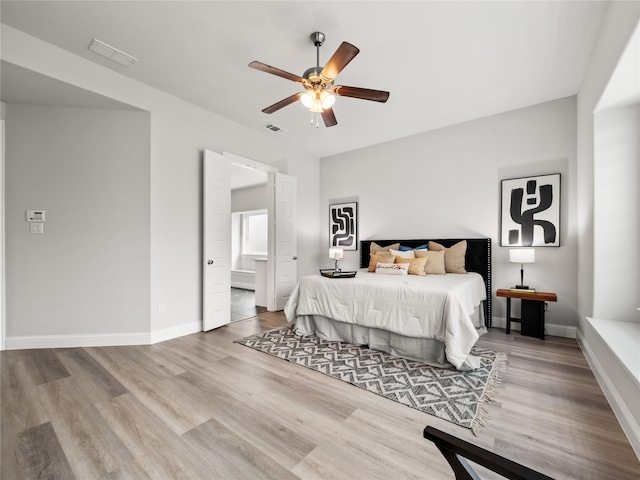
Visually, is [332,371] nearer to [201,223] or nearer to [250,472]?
[250,472]

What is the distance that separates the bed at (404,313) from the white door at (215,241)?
39.5 inches

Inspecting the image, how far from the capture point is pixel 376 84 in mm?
3180

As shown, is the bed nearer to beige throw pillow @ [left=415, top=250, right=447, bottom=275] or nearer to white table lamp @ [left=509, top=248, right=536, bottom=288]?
beige throw pillow @ [left=415, top=250, right=447, bottom=275]

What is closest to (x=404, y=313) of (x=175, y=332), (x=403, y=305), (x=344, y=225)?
(x=403, y=305)

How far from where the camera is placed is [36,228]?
10.1 feet

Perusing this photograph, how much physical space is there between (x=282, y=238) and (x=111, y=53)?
3.08 meters

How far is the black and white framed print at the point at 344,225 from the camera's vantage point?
5.37 meters

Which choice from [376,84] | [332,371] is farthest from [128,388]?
[376,84]

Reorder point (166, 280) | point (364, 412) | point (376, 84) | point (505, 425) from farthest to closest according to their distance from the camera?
point (166, 280)
point (376, 84)
point (364, 412)
point (505, 425)

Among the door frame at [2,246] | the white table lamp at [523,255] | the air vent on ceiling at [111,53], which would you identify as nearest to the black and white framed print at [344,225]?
the white table lamp at [523,255]

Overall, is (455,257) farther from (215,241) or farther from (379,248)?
(215,241)

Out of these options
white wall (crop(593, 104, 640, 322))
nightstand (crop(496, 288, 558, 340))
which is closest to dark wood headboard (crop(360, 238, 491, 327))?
nightstand (crop(496, 288, 558, 340))

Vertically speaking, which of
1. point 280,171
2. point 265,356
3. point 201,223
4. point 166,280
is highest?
point 280,171

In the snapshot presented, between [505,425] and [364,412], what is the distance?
0.86m
